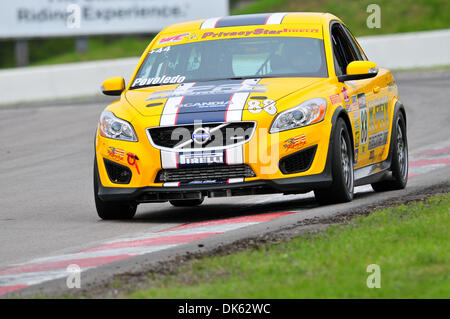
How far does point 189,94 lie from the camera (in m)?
9.80

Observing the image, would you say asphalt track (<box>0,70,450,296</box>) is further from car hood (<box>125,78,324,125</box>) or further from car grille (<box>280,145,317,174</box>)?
car hood (<box>125,78,324,125</box>)

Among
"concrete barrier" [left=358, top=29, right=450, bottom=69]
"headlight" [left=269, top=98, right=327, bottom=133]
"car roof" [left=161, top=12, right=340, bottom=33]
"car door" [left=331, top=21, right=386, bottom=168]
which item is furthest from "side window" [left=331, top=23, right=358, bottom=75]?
"concrete barrier" [left=358, top=29, right=450, bottom=69]

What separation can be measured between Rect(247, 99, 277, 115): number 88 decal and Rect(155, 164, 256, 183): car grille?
47 cm

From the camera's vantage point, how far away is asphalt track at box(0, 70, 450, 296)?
772 centimetres

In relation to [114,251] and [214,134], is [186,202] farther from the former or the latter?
[114,251]

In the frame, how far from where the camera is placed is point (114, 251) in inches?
316

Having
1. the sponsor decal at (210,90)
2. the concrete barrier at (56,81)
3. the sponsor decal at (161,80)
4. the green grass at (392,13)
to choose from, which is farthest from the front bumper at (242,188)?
the green grass at (392,13)

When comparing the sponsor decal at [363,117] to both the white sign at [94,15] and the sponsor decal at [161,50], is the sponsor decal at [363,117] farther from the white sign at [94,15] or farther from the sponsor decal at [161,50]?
the white sign at [94,15]

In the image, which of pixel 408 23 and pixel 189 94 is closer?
pixel 189 94

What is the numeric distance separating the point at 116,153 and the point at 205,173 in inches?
32.3

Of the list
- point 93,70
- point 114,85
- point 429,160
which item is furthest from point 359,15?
point 114,85
